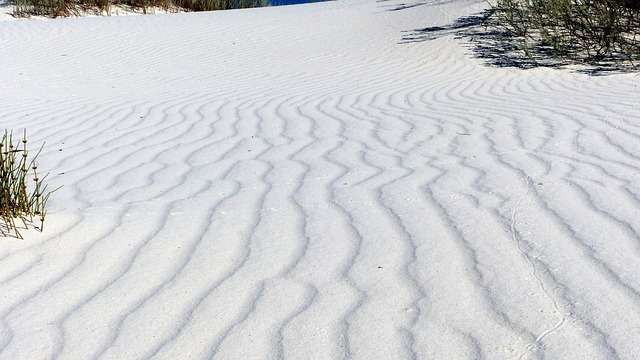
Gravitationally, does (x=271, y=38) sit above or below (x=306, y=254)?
below

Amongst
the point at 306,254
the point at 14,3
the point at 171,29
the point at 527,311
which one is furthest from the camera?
the point at 14,3

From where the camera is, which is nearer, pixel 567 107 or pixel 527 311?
pixel 527 311

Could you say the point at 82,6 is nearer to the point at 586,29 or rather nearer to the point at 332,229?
the point at 586,29

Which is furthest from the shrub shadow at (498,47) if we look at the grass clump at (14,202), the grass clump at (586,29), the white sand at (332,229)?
the grass clump at (14,202)

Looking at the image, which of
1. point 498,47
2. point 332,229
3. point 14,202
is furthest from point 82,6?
point 332,229

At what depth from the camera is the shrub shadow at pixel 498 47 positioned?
30.6 ft

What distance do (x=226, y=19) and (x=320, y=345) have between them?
44.6 feet

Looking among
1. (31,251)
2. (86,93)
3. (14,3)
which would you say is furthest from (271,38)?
(31,251)

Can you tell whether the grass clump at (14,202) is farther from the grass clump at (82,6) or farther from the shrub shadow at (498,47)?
the grass clump at (82,6)

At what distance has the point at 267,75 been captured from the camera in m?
9.45

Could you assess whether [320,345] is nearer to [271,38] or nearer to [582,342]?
[582,342]

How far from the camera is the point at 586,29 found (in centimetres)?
983

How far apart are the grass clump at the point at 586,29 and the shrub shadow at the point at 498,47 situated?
0.10m

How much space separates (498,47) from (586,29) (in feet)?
4.17
